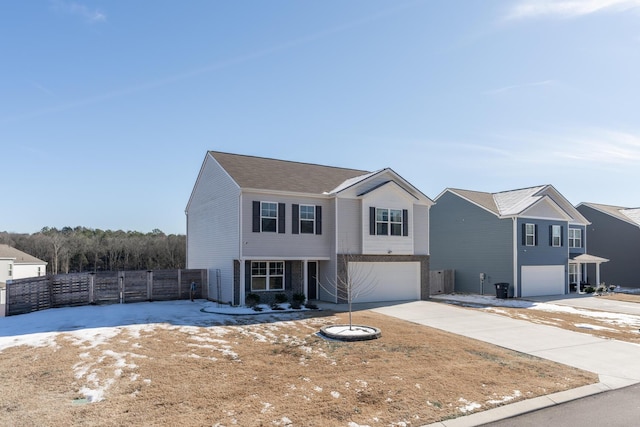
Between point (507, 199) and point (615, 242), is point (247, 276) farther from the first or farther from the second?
point (615, 242)

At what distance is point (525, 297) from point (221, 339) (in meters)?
21.5

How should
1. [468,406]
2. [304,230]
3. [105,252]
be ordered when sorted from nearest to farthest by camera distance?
1. [468,406]
2. [304,230]
3. [105,252]

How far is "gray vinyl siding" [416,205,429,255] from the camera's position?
2353 centimetres

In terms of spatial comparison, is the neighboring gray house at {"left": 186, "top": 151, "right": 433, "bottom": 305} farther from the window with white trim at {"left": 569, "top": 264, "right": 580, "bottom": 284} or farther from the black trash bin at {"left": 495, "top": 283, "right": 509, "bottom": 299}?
the window with white trim at {"left": 569, "top": 264, "right": 580, "bottom": 284}

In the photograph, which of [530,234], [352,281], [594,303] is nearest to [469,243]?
[530,234]

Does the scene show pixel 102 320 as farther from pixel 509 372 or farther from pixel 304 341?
pixel 509 372

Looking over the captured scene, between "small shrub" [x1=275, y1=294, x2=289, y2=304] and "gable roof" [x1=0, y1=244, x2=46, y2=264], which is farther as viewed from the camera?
"gable roof" [x1=0, y1=244, x2=46, y2=264]

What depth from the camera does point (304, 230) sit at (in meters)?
20.6

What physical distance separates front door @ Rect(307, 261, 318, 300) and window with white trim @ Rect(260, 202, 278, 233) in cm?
326

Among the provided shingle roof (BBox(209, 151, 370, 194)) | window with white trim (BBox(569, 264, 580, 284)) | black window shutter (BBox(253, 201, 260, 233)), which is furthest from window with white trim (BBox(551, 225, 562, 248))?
black window shutter (BBox(253, 201, 260, 233))

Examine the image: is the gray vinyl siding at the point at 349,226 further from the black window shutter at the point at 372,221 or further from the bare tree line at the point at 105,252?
the bare tree line at the point at 105,252

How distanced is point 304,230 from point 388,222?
15.1 feet

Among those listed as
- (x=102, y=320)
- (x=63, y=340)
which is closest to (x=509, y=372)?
(x=63, y=340)

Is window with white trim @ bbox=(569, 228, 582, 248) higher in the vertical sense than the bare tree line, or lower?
higher
